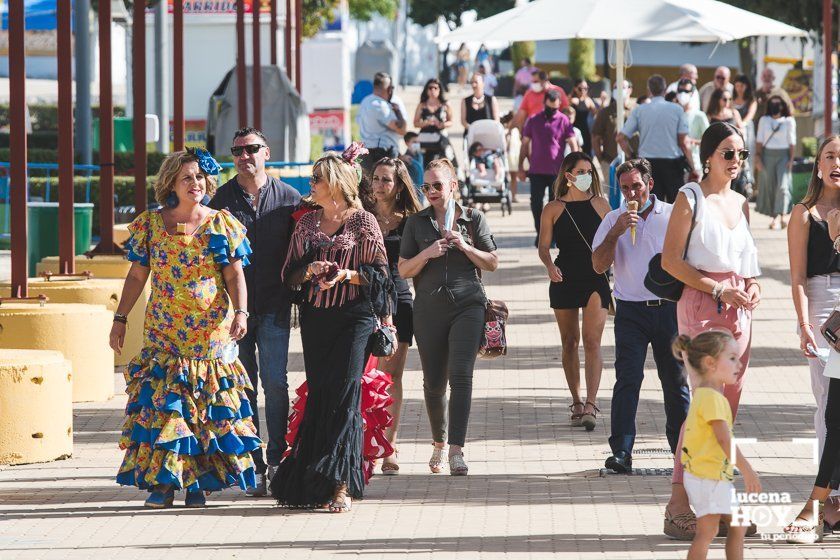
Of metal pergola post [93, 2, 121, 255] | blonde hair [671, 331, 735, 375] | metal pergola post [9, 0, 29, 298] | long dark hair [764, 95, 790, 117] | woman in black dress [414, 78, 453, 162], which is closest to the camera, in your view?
blonde hair [671, 331, 735, 375]

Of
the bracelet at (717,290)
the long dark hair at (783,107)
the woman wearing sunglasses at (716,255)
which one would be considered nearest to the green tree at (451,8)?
the long dark hair at (783,107)

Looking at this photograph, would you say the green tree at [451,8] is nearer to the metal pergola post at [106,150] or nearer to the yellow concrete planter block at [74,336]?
the metal pergola post at [106,150]

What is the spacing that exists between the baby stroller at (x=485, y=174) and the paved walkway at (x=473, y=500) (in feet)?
36.6

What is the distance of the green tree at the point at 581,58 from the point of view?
53.1m

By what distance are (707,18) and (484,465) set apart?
5.85 meters

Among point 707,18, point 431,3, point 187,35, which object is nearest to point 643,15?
point 707,18

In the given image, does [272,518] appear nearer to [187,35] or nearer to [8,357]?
[8,357]

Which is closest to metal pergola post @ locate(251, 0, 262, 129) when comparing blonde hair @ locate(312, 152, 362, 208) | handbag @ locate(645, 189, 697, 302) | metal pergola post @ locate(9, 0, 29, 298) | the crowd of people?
metal pergola post @ locate(9, 0, 29, 298)

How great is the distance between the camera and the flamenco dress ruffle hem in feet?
26.9

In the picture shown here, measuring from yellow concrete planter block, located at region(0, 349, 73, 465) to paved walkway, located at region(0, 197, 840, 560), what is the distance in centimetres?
10

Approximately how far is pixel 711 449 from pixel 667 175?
35.9 feet

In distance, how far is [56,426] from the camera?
9492 mm

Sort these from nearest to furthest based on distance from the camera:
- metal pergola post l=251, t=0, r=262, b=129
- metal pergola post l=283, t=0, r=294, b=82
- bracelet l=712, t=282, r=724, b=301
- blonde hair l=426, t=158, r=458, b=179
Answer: bracelet l=712, t=282, r=724, b=301 < blonde hair l=426, t=158, r=458, b=179 < metal pergola post l=251, t=0, r=262, b=129 < metal pergola post l=283, t=0, r=294, b=82

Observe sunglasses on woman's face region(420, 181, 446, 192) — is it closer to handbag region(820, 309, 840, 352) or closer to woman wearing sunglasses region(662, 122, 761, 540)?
woman wearing sunglasses region(662, 122, 761, 540)
